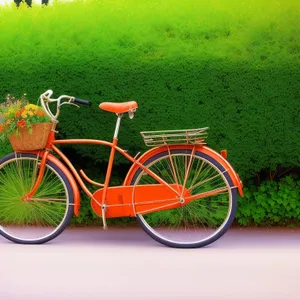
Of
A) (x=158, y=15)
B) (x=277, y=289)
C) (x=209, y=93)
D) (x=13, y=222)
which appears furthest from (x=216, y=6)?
(x=277, y=289)

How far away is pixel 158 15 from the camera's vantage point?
717 centimetres

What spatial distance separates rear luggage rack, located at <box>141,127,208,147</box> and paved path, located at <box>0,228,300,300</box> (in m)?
0.89

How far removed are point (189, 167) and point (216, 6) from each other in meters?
1.84

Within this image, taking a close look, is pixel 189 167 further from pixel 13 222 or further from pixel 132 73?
pixel 13 222

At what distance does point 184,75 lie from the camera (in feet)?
22.0

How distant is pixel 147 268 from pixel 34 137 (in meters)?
1.57

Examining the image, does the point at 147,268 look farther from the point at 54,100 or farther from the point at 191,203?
the point at 54,100

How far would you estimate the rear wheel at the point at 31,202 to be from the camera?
651cm

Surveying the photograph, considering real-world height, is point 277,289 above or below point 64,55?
below

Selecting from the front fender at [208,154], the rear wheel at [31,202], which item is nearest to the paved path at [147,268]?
the rear wheel at [31,202]

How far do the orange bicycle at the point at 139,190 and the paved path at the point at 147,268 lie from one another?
0.59ft

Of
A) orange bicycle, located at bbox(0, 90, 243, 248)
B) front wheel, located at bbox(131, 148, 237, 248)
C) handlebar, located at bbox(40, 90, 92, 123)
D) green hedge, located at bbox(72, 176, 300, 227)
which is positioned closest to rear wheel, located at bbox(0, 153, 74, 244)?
orange bicycle, located at bbox(0, 90, 243, 248)

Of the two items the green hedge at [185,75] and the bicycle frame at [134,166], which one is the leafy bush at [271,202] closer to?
the green hedge at [185,75]

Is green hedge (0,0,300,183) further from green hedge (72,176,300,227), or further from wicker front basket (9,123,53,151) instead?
wicker front basket (9,123,53,151)
